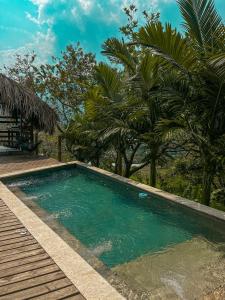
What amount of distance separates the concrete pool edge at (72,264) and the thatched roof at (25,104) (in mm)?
7086

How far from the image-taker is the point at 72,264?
2.84 m

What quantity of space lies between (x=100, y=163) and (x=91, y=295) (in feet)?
28.3

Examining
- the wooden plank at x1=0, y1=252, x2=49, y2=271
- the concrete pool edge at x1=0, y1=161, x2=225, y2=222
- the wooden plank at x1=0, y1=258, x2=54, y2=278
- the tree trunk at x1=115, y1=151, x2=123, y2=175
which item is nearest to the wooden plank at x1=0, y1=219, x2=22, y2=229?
the wooden plank at x1=0, y1=252, x2=49, y2=271

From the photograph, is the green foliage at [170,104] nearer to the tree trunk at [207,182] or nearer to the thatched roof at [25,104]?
the tree trunk at [207,182]

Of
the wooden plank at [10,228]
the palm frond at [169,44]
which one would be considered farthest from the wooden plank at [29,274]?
the palm frond at [169,44]

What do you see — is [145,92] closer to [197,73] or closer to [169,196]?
[197,73]

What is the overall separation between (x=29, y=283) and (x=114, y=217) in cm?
270

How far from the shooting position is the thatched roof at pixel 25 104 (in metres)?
10.4

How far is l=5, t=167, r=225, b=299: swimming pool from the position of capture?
3115mm

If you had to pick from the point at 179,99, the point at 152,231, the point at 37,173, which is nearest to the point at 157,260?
the point at 152,231

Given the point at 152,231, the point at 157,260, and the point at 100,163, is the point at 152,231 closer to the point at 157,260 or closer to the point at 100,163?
the point at 157,260

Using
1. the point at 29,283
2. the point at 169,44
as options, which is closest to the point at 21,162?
the point at 169,44

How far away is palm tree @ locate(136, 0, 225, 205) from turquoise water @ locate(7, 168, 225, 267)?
940mm

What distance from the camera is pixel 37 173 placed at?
310 inches
